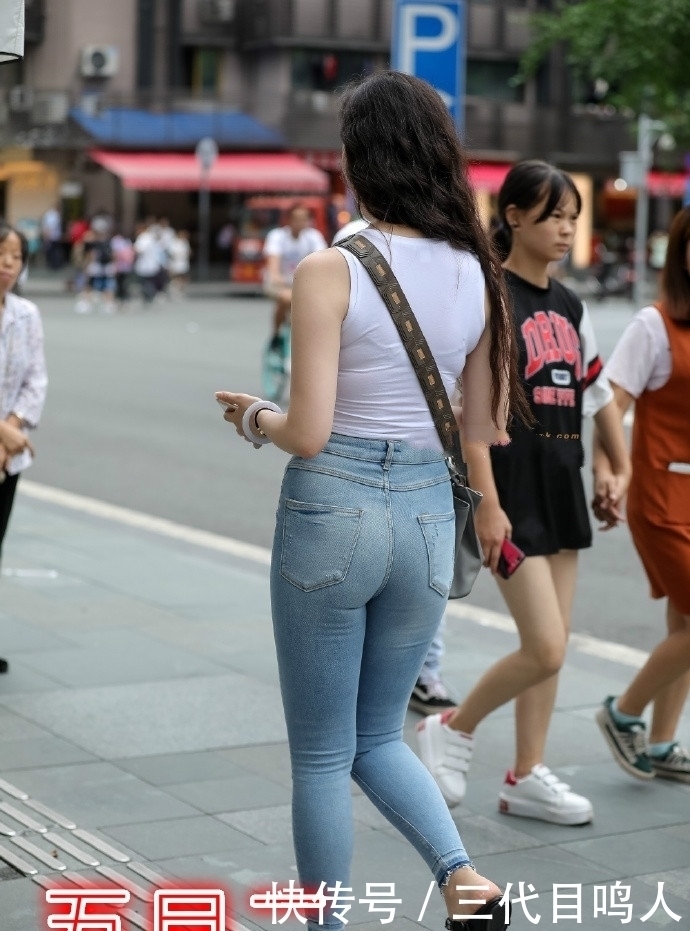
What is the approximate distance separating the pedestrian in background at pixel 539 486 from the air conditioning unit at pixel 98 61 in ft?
144

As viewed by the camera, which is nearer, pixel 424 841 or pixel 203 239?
pixel 424 841

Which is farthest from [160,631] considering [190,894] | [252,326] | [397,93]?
[252,326]

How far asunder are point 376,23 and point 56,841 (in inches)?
1802

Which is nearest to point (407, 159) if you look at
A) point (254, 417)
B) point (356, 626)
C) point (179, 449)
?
point (254, 417)

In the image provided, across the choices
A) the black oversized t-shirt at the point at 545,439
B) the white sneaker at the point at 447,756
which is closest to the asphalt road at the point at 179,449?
the white sneaker at the point at 447,756

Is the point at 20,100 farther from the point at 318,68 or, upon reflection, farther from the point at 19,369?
the point at 19,369

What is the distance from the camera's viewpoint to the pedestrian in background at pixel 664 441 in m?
4.91

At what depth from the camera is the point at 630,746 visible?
5.17 meters

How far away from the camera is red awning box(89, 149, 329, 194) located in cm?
4428

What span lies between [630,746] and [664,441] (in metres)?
0.96

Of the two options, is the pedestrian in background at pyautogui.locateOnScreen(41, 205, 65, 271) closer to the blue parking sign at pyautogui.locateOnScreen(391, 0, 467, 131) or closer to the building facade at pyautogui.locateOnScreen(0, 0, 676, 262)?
the building facade at pyautogui.locateOnScreen(0, 0, 676, 262)

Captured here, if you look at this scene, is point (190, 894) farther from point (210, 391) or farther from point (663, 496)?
point (210, 391)

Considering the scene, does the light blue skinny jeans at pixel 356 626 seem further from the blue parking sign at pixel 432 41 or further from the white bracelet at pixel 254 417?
the blue parking sign at pixel 432 41

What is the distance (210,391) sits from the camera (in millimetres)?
17281
